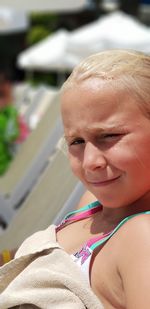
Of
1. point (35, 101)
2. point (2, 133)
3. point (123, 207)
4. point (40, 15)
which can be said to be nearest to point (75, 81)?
point (123, 207)

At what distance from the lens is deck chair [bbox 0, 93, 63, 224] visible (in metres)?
3.75

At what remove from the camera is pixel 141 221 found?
1.31 meters

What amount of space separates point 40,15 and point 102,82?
18.6 m

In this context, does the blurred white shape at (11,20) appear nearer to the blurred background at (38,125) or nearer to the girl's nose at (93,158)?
the blurred background at (38,125)

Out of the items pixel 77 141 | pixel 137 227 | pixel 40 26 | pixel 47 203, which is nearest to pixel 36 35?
pixel 40 26

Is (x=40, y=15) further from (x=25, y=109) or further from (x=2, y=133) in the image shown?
A: (x=2, y=133)

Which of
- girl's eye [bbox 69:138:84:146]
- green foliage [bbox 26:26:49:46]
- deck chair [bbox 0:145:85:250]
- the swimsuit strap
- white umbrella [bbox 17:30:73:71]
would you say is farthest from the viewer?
green foliage [bbox 26:26:49:46]

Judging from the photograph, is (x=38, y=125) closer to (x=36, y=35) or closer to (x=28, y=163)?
(x=28, y=163)

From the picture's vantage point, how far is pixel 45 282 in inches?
57.0

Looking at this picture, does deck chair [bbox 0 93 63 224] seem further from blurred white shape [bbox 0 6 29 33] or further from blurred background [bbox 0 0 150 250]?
blurred white shape [bbox 0 6 29 33]

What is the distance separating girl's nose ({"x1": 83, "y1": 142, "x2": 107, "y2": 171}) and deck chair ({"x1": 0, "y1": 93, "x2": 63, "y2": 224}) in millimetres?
2189

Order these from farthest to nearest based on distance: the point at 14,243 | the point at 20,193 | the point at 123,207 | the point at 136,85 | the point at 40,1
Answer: the point at 40,1 → the point at 20,193 → the point at 14,243 → the point at 123,207 → the point at 136,85

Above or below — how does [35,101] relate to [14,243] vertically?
below

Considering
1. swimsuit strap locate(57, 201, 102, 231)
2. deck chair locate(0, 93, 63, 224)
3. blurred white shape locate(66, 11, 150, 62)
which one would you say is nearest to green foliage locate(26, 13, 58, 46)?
blurred white shape locate(66, 11, 150, 62)
